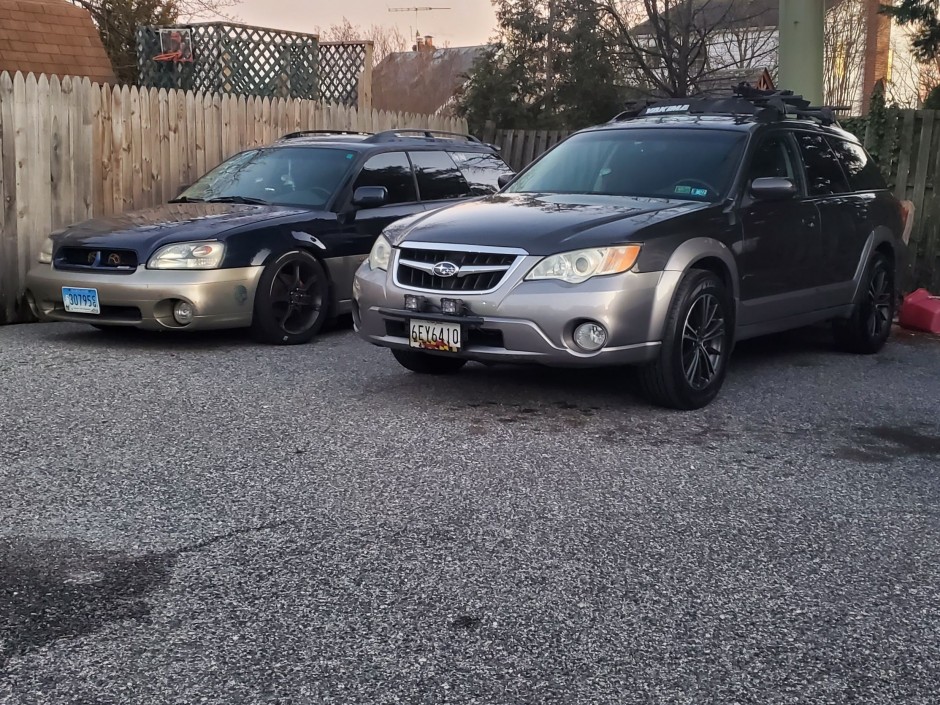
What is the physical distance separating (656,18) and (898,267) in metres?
16.4

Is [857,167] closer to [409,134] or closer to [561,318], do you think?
[561,318]

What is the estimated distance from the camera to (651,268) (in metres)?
5.93

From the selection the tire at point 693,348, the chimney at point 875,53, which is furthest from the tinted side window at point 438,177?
the chimney at point 875,53

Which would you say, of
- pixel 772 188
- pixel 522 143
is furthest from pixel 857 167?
pixel 522 143

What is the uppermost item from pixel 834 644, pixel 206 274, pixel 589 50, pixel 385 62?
pixel 385 62

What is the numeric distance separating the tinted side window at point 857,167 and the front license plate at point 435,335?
12.1 ft

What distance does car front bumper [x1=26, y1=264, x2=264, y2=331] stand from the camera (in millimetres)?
7887

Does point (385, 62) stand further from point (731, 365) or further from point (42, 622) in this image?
point (42, 622)

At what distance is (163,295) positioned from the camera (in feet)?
25.8

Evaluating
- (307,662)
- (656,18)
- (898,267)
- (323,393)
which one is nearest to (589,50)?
(656,18)

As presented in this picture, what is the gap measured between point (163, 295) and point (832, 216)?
15.2 ft

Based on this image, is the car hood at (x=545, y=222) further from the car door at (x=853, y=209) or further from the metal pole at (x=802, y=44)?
the metal pole at (x=802, y=44)

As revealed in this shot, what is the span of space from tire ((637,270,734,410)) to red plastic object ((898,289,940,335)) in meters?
3.96

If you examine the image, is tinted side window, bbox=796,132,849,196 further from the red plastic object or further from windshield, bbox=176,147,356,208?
windshield, bbox=176,147,356,208
